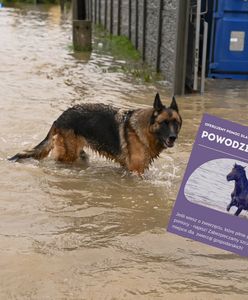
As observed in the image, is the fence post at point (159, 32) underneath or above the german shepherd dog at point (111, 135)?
above

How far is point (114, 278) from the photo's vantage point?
416 cm

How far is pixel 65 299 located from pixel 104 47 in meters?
16.1

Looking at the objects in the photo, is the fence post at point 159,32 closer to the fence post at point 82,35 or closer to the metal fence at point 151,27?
the metal fence at point 151,27

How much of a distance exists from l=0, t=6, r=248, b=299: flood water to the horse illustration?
0.58 meters

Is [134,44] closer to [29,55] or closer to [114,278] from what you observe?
[29,55]

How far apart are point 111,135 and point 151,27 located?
8.89 metres

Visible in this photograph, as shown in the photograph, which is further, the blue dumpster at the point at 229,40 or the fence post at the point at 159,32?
the fence post at the point at 159,32

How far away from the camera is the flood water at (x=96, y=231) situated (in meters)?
4.06

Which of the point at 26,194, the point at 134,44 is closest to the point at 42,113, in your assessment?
the point at 26,194

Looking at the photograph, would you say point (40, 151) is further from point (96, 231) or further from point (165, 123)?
point (96, 231)

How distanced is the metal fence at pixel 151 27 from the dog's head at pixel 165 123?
5.48 meters

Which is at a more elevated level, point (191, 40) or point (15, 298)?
point (191, 40)

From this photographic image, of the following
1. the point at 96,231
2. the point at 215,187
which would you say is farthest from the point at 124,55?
the point at 215,187
